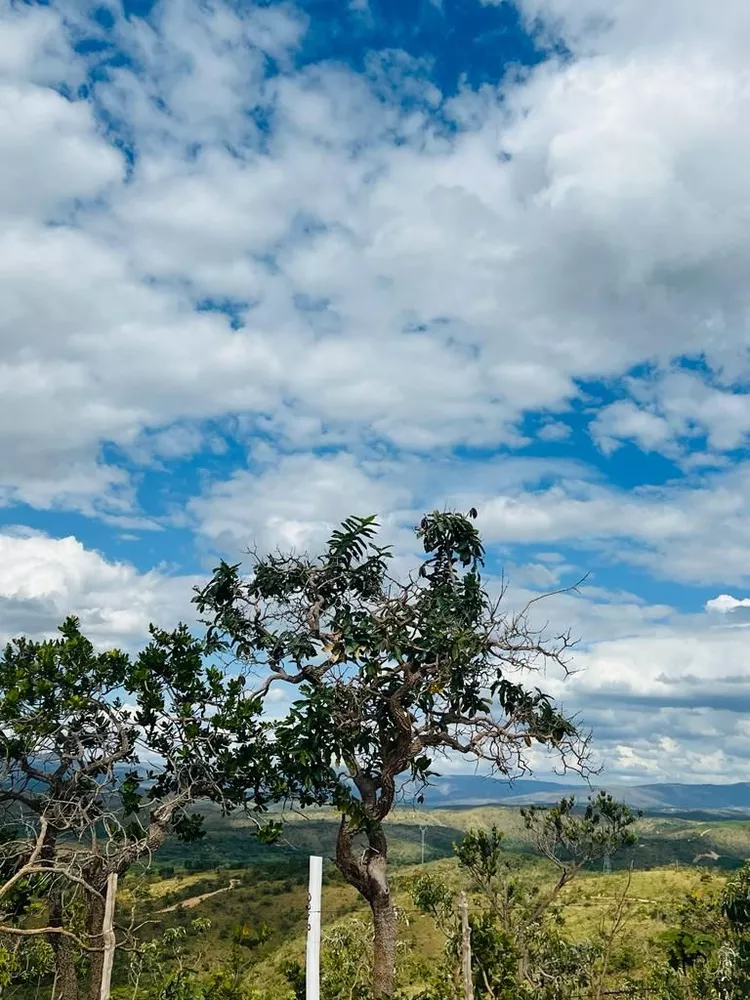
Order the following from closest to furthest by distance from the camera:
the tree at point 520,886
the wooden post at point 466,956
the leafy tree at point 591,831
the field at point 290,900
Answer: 1. the wooden post at point 466,956
2. the tree at point 520,886
3. the leafy tree at point 591,831
4. the field at point 290,900

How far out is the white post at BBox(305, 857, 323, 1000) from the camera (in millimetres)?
8812

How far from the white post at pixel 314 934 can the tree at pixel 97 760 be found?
15.6ft

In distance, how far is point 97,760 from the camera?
1378 centimetres

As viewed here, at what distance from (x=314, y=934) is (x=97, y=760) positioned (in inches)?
239

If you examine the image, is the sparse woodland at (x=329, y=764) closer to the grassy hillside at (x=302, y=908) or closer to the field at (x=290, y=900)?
the field at (x=290, y=900)

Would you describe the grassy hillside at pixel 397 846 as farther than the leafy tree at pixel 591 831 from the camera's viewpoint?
Yes

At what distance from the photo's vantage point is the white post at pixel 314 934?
8.81 m

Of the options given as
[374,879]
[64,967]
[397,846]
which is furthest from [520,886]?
[397,846]

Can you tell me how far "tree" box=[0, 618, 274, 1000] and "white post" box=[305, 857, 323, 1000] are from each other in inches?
187

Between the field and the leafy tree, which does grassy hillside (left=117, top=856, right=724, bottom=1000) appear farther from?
the leafy tree

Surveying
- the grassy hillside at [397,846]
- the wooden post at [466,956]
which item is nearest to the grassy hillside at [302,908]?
the grassy hillside at [397,846]

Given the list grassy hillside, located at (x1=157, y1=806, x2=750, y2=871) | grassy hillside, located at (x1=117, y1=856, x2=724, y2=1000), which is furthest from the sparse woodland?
grassy hillside, located at (x1=157, y1=806, x2=750, y2=871)

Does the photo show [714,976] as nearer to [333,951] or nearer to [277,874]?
[333,951]

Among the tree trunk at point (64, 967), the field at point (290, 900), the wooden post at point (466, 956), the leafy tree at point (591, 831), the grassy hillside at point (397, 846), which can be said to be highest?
the leafy tree at point (591, 831)
